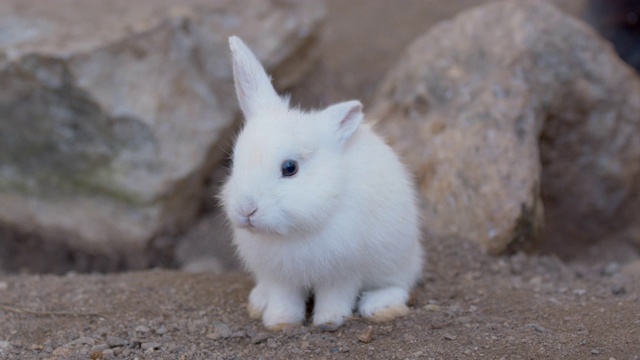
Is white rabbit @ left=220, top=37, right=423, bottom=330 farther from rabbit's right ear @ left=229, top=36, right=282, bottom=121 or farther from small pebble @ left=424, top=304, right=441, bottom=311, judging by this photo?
small pebble @ left=424, top=304, right=441, bottom=311

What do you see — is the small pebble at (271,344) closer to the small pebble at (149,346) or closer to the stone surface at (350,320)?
the stone surface at (350,320)

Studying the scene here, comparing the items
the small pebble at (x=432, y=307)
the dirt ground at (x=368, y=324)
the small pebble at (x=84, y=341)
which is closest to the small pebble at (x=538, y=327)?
the dirt ground at (x=368, y=324)

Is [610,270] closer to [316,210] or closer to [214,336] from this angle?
[316,210]

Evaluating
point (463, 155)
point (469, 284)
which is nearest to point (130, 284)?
point (469, 284)

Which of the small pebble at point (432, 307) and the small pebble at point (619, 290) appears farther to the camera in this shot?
the small pebble at point (619, 290)

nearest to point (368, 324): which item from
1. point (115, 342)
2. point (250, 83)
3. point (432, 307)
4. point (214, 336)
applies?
point (432, 307)
